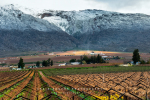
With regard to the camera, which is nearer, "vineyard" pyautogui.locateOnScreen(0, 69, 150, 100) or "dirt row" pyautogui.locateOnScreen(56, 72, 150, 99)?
"vineyard" pyautogui.locateOnScreen(0, 69, 150, 100)

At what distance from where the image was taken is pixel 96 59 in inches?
4532

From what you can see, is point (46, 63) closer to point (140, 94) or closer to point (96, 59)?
point (96, 59)

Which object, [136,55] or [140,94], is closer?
[140,94]

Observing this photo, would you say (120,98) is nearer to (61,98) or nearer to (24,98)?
(61,98)

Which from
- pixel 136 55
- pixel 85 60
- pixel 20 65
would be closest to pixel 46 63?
pixel 20 65

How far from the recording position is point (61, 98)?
13062mm

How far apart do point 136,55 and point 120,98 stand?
88431 millimetres

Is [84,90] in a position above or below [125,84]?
below

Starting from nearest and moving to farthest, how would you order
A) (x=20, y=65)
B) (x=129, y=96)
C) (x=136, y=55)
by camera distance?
(x=129, y=96) → (x=136, y=55) → (x=20, y=65)

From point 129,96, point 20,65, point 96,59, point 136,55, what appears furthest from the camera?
point 96,59

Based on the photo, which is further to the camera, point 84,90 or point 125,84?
point 125,84

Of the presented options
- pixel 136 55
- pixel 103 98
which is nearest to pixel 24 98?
pixel 103 98

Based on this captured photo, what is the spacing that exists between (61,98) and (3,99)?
478 centimetres

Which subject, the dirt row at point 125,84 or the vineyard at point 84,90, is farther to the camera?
the dirt row at point 125,84
